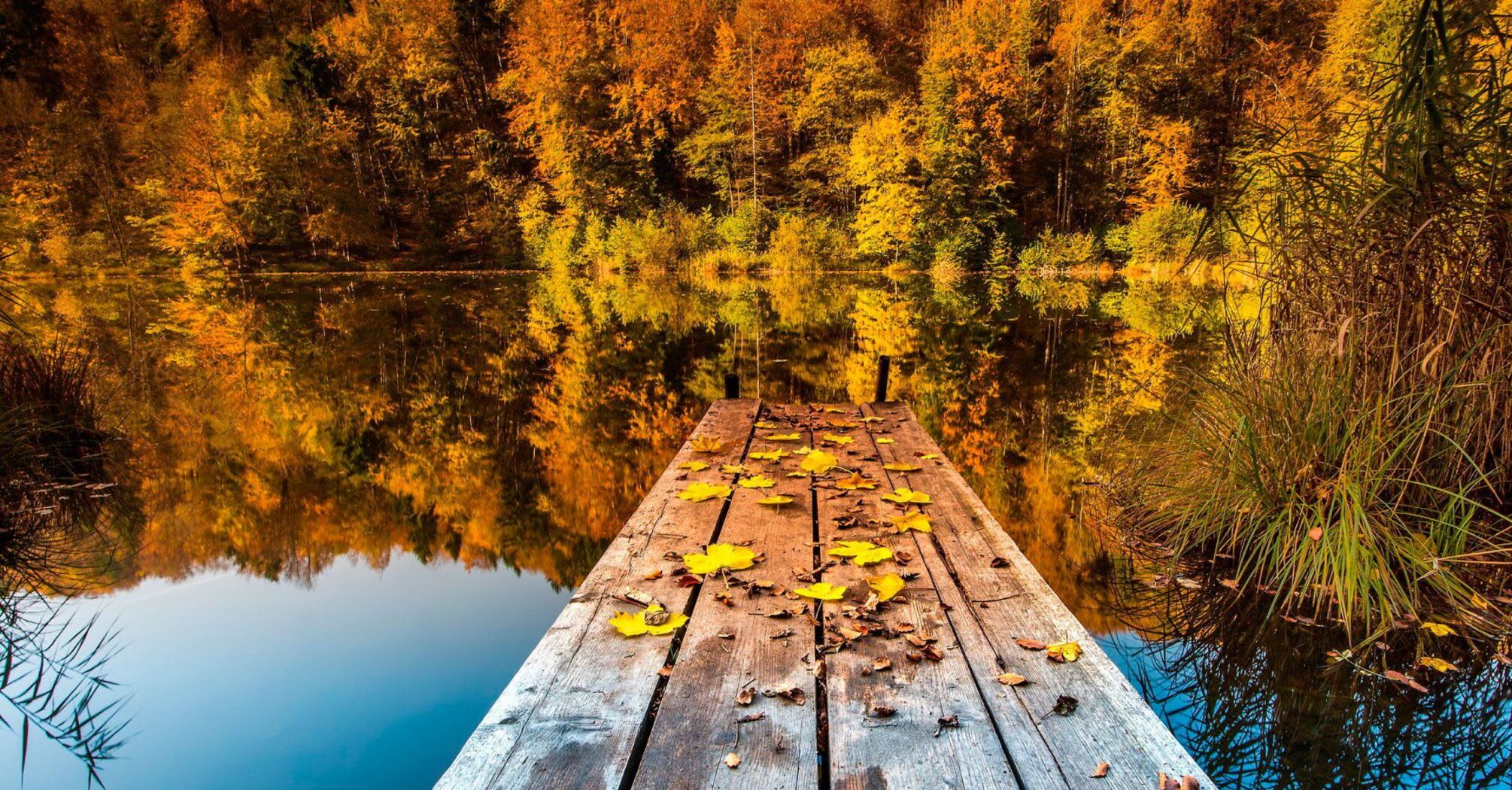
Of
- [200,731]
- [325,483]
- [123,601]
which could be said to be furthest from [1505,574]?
[325,483]

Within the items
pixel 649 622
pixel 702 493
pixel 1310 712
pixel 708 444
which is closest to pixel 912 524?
pixel 702 493

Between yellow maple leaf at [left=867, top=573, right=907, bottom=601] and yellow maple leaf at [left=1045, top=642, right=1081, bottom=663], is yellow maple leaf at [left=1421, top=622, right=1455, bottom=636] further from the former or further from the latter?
yellow maple leaf at [left=867, top=573, right=907, bottom=601]

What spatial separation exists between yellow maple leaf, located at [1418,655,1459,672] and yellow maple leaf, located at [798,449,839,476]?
2251mm

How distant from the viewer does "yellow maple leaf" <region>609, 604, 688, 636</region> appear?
1903 mm

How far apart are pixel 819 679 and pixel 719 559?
72 cm

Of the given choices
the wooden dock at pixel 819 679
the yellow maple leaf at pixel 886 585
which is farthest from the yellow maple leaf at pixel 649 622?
the yellow maple leaf at pixel 886 585

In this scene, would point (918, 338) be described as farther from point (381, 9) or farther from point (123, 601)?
point (381, 9)

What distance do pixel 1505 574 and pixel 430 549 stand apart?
16.3 ft

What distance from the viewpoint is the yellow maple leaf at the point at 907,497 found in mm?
3047

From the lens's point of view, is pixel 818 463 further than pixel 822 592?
Yes

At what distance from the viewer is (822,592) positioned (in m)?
2.09

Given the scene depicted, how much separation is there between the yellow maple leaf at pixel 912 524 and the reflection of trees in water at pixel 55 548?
9.00 feet

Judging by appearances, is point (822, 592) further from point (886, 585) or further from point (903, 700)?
point (903, 700)

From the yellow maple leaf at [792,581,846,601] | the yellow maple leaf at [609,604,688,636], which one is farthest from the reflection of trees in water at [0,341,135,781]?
the yellow maple leaf at [792,581,846,601]
